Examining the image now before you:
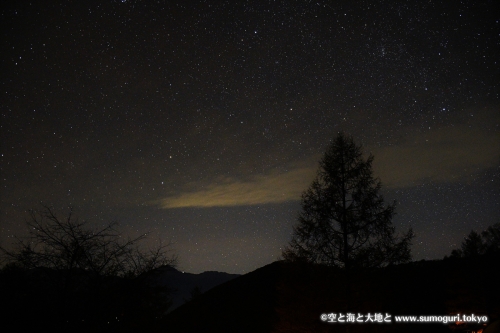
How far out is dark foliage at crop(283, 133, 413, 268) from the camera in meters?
12.6

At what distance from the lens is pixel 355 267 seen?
12.6m

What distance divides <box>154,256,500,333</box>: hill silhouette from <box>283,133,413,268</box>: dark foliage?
560 mm

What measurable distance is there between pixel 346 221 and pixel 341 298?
112 inches

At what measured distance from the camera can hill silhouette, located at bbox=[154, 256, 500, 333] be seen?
42.7 ft

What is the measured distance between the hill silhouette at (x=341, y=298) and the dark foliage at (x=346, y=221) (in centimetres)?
56

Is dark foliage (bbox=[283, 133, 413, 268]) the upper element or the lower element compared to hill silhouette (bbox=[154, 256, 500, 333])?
upper

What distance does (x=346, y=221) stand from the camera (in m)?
12.9

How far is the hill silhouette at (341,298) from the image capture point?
13008 mm

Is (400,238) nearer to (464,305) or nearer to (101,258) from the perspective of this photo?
(101,258)

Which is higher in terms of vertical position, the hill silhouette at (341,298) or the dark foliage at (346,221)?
the dark foliage at (346,221)

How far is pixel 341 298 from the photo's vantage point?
42.2 ft

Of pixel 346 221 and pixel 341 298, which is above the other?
pixel 346 221

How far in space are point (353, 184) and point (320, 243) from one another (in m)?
2.58

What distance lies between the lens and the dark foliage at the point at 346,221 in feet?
41.5
